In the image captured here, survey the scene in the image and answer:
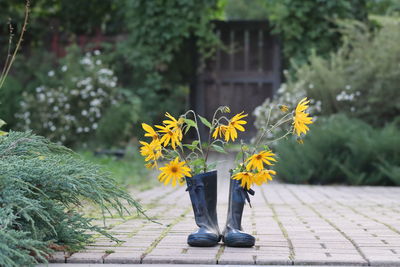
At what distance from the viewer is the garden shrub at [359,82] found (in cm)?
847

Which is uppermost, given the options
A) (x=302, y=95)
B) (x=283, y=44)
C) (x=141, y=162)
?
(x=283, y=44)

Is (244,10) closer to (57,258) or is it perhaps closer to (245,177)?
(245,177)

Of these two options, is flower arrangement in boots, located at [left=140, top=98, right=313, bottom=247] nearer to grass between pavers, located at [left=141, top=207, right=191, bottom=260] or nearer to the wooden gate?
grass between pavers, located at [left=141, top=207, right=191, bottom=260]

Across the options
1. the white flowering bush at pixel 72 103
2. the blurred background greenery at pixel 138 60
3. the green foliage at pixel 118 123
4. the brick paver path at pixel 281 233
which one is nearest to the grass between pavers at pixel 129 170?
the blurred background greenery at pixel 138 60

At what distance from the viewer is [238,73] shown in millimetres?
11758

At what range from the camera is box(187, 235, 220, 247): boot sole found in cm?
330

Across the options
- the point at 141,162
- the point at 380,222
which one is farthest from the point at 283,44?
the point at 380,222

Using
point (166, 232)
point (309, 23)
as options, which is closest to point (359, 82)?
point (309, 23)

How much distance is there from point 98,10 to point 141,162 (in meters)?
3.69

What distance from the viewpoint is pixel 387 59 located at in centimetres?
848

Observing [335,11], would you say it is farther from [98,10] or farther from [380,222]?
[380,222]

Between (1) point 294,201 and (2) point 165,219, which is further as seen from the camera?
(1) point 294,201

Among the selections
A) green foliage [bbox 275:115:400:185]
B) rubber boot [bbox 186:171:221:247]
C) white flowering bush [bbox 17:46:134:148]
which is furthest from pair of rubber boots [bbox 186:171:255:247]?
white flowering bush [bbox 17:46:134:148]

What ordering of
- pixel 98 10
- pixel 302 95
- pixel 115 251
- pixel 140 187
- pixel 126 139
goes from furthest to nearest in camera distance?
pixel 98 10, pixel 126 139, pixel 302 95, pixel 140 187, pixel 115 251
